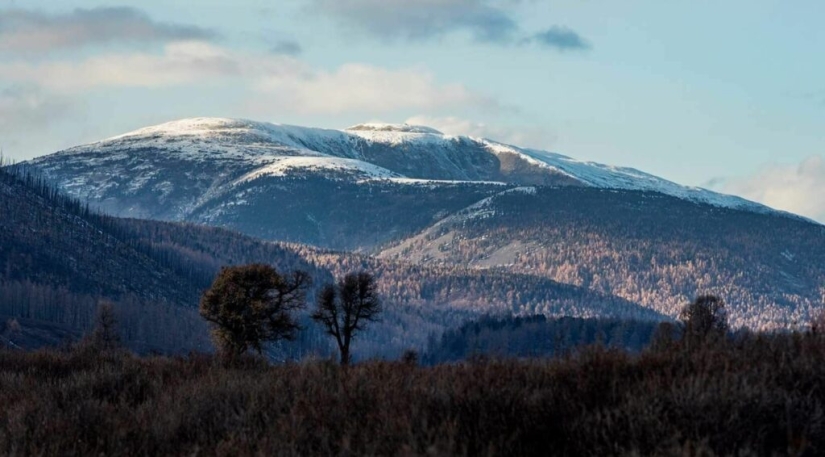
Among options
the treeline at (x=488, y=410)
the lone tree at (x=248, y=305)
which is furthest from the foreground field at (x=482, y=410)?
the lone tree at (x=248, y=305)

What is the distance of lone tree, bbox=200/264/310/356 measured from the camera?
60.8m

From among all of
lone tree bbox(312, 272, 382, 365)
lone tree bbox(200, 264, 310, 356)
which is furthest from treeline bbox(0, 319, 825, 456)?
lone tree bbox(200, 264, 310, 356)

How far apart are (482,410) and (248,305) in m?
48.7

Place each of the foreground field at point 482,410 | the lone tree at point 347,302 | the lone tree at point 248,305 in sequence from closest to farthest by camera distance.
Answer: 1. the foreground field at point 482,410
2. the lone tree at point 347,302
3. the lone tree at point 248,305

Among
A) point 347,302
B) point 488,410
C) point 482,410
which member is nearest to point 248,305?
point 347,302

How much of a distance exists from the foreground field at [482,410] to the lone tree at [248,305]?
138ft

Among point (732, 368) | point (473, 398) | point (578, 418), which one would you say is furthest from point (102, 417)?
point (732, 368)

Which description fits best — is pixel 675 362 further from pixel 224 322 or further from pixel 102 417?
pixel 224 322

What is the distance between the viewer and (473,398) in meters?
13.9

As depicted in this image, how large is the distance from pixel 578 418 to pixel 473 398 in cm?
158

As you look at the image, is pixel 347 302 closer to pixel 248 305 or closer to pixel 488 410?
pixel 248 305

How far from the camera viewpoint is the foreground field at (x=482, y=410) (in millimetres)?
12023

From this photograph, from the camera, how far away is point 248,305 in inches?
2405

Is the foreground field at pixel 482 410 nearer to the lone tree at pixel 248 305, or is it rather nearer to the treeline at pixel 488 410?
the treeline at pixel 488 410
